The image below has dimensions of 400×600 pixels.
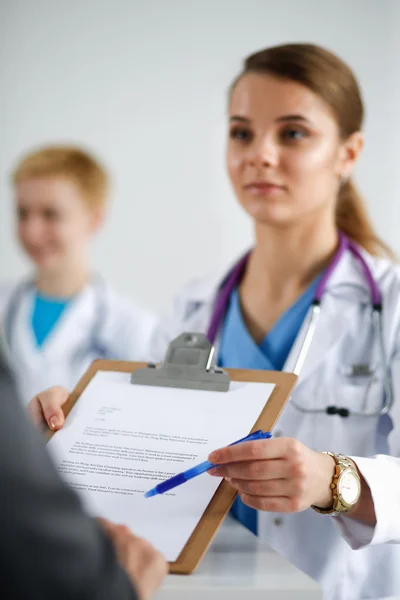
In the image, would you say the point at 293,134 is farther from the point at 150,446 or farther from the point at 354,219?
the point at 150,446

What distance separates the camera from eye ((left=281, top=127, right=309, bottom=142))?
1.34 m

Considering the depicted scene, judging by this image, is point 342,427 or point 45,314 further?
point 45,314

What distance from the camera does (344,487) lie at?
36.5 inches

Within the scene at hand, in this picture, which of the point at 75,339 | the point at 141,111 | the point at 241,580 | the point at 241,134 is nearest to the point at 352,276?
the point at 241,134

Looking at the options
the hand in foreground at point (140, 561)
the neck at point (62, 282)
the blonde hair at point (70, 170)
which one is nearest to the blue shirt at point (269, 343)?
the hand in foreground at point (140, 561)

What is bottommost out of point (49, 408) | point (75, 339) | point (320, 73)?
point (75, 339)

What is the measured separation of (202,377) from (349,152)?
66 cm

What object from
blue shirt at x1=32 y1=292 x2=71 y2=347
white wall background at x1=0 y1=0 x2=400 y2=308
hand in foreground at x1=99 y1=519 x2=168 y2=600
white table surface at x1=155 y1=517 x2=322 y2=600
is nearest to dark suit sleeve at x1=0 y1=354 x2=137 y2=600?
hand in foreground at x1=99 y1=519 x2=168 y2=600

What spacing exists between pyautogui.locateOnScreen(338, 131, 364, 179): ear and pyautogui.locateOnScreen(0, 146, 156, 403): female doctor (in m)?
1.04

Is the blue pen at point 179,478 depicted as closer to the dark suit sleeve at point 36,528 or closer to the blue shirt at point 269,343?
the dark suit sleeve at point 36,528

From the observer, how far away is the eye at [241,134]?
1389mm

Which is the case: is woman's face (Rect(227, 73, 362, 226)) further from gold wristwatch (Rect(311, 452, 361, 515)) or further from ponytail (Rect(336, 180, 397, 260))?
gold wristwatch (Rect(311, 452, 361, 515))

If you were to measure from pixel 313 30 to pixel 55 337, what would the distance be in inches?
62.7

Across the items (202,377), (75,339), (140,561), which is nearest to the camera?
(140,561)
